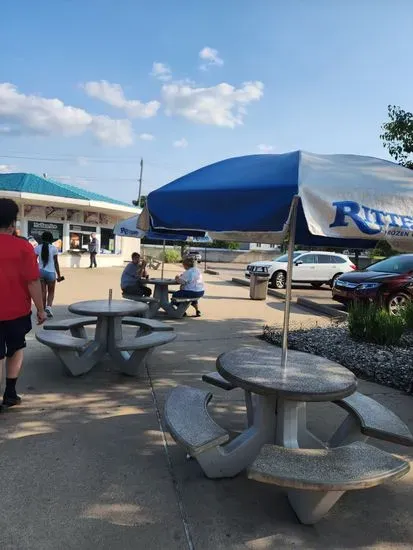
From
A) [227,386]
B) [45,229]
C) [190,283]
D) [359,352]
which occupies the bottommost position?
[359,352]

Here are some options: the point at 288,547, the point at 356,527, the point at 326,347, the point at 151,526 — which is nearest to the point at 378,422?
the point at 356,527

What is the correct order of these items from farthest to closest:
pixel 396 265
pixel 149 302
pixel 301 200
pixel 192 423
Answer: pixel 396 265, pixel 149 302, pixel 192 423, pixel 301 200

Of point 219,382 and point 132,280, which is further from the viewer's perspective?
point 132,280

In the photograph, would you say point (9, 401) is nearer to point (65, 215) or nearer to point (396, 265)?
point (396, 265)

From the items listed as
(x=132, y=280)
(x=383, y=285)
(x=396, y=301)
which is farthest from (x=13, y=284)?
(x=396, y=301)

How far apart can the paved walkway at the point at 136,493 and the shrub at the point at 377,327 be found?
214 cm

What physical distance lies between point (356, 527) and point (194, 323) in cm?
653

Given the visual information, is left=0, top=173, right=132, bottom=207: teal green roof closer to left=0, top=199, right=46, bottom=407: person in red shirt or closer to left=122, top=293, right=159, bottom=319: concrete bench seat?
left=122, top=293, right=159, bottom=319: concrete bench seat

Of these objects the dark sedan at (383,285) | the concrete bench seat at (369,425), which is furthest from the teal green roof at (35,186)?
the concrete bench seat at (369,425)

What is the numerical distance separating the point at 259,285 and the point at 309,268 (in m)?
5.55

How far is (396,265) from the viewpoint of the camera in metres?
11.0

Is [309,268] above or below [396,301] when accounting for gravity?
above

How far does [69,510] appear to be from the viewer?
271 cm

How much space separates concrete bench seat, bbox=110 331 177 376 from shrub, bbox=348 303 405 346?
3339 millimetres
